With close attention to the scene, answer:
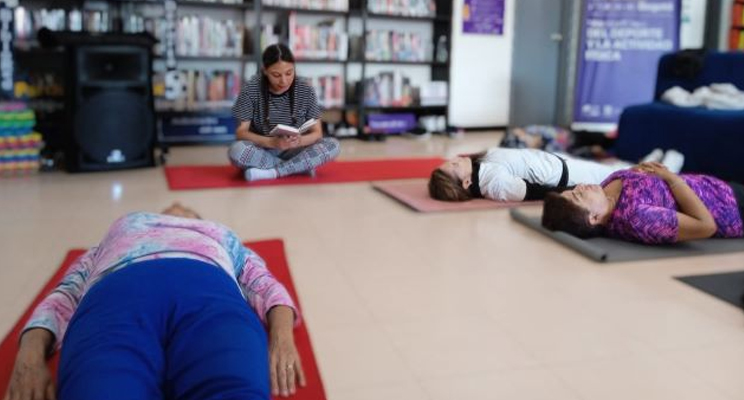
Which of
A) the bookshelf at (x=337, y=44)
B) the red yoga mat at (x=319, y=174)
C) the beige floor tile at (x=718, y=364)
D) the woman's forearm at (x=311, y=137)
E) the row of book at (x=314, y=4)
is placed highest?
the row of book at (x=314, y=4)

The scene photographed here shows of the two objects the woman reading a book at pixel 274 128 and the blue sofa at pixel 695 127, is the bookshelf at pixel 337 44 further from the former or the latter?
the blue sofa at pixel 695 127

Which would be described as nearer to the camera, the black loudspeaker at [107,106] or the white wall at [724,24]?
the black loudspeaker at [107,106]

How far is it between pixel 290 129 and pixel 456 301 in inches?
77.7

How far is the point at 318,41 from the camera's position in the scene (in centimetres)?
609

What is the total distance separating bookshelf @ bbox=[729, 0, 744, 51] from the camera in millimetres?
6487

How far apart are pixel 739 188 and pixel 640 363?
1.46 meters

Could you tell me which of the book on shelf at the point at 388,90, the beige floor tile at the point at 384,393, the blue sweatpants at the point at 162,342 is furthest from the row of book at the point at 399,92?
the blue sweatpants at the point at 162,342

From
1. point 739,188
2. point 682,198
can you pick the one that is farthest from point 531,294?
point 739,188

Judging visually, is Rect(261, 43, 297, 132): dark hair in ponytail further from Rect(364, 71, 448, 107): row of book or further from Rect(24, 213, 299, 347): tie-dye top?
Rect(364, 71, 448, 107): row of book

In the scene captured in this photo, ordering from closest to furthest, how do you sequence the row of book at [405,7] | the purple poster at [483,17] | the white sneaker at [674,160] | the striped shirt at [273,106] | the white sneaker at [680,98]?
the white sneaker at [674,160]
the striped shirt at [273,106]
the white sneaker at [680,98]
the row of book at [405,7]
the purple poster at [483,17]

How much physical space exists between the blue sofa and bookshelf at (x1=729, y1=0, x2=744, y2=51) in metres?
2.51

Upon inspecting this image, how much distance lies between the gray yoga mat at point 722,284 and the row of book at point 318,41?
436cm

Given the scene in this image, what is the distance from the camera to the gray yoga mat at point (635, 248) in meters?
2.53

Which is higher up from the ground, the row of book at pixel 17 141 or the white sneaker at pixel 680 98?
the white sneaker at pixel 680 98
